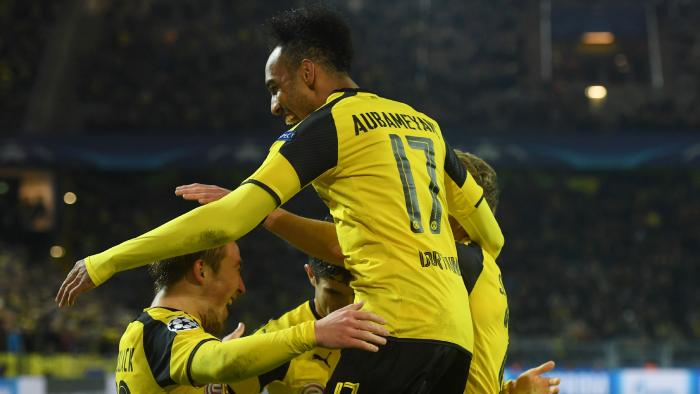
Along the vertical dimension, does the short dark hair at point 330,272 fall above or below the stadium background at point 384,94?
above

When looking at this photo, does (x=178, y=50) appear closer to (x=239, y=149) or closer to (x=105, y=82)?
(x=105, y=82)

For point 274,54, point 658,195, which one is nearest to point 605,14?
point 658,195

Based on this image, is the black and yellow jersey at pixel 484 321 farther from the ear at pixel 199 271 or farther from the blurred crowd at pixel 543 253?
the blurred crowd at pixel 543 253

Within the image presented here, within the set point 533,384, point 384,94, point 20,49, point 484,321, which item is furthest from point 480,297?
point 20,49

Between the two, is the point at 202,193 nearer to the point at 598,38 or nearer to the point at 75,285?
the point at 75,285

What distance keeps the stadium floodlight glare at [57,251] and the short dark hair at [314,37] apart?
848 inches

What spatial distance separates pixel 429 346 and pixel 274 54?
4.60 ft

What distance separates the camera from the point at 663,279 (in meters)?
24.1

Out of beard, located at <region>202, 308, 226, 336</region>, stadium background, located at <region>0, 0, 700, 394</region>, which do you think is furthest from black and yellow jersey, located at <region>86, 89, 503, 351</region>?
stadium background, located at <region>0, 0, 700, 394</region>

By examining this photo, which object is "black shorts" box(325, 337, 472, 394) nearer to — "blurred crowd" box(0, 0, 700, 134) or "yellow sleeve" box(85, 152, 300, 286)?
"yellow sleeve" box(85, 152, 300, 286)

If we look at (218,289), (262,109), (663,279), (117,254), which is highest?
(117,254)

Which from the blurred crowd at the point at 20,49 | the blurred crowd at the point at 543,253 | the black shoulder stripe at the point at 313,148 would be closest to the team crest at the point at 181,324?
the black shoulder stripe at the point at 313,148

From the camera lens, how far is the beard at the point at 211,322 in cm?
466

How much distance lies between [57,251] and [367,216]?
2215 cm
